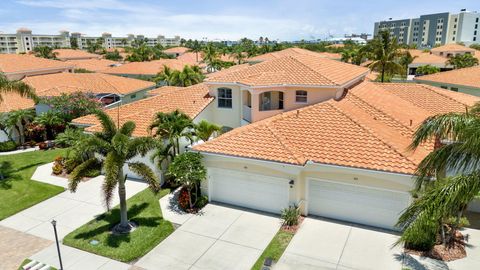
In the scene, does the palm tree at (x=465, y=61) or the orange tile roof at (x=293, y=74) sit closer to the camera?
the orange tile roof at (x=293, y=74)

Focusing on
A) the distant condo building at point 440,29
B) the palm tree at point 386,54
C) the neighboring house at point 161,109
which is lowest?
the neighboring house at point 161,109

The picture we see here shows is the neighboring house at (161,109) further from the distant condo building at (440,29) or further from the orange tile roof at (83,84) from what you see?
the distant condo building at (440,29)

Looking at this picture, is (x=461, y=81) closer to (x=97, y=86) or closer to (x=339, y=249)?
(x=339, y=249)

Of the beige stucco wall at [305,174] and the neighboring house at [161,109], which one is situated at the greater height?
the neighboring house at [161,109]

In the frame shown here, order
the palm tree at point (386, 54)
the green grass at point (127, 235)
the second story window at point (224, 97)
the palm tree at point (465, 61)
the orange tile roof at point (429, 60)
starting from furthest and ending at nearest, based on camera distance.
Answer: the orange tile roof at point (429, 60) < the palm tree at point (465, 61) < the palm tree at point (386, 54) < the second story window at point (224, 97) < the green grass at point (127, 235)

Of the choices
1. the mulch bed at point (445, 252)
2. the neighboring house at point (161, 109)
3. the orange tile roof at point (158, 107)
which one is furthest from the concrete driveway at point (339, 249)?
the orange tile roof at point (158, 107)

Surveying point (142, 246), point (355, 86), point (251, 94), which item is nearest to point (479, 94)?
point (355, 86)

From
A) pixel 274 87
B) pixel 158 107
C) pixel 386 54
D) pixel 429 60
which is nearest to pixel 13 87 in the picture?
pixel 158 107

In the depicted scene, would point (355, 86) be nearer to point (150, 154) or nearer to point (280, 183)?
point (280, 183)
